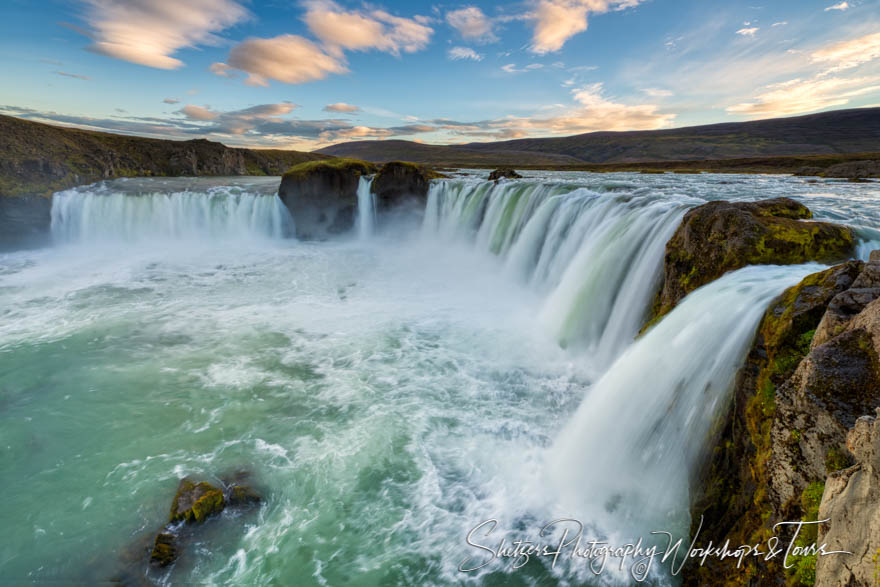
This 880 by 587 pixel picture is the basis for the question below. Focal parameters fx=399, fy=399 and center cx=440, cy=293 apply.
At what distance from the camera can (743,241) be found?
6016 mm

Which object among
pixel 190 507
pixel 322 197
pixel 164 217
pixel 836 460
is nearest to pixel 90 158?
pixel 164 217

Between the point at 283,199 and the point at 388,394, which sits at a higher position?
the point at 283,199

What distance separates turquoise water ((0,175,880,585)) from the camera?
500 centimetres

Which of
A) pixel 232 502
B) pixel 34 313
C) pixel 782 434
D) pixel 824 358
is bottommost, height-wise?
pixel 232 502

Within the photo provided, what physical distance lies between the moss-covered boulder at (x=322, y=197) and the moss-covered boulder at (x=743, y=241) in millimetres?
22872

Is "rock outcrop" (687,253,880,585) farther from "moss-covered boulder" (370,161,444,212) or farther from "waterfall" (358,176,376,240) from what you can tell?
"waterfall" (358,176,376,240)

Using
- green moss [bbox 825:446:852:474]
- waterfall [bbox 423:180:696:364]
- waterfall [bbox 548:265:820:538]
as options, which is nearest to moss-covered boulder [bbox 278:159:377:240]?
waterfall [bbox 423:180:696:364]

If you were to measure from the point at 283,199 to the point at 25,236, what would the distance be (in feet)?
54.5

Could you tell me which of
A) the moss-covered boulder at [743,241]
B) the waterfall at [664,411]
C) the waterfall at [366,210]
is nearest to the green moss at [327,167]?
the waterfall at [366,210]

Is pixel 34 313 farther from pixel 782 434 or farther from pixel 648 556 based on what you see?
pixel 782 434

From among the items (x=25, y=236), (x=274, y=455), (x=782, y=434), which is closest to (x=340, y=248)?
(x=274, y=455)

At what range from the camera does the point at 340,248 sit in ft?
79.0

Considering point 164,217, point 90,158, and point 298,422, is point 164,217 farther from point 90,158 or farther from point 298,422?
point 298,422

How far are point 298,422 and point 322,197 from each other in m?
21.9
